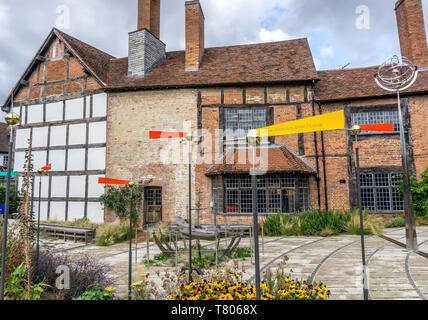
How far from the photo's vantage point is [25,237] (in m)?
3.81

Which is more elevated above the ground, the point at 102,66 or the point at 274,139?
the point at 102,66

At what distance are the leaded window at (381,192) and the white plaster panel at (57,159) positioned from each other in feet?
48.5

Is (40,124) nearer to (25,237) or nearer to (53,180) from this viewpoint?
(53,180)

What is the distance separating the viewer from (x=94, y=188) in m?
13.6

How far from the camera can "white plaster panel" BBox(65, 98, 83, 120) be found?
563 inches

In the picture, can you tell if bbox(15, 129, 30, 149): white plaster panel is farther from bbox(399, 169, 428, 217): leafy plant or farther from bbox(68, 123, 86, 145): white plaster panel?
bbox(399, 169, 428, 217): leafy plant

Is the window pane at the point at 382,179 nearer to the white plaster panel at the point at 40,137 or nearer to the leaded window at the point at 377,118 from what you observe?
the leaded window at the point at 377,118

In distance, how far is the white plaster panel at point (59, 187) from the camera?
14.1m

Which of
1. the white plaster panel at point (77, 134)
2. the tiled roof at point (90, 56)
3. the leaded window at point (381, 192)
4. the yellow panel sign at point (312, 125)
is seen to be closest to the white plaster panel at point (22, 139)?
the white plaster panel at point (77, 134)

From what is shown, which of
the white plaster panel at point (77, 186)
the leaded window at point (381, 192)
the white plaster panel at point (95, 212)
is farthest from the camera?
the white plaster panel at point (77, 186)

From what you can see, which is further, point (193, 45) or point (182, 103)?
point (193, 45)

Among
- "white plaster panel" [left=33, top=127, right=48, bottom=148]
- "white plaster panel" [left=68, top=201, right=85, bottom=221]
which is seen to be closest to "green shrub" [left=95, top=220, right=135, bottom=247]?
"white plaster panel" [left=68, top=201, right=85, bottom=221]
